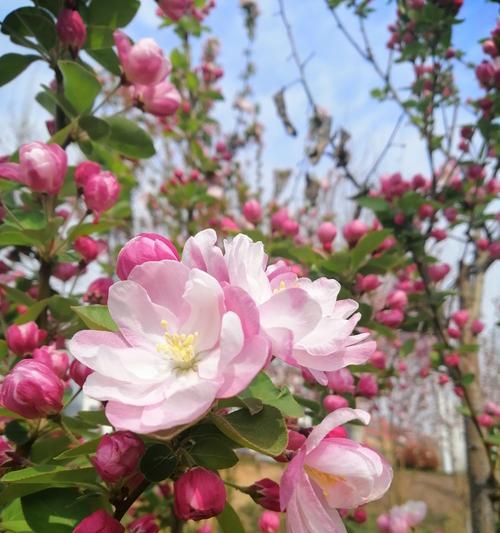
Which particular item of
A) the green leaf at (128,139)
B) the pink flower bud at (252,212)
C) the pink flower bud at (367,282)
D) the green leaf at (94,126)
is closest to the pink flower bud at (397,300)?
the pink flower bud at (367,282)

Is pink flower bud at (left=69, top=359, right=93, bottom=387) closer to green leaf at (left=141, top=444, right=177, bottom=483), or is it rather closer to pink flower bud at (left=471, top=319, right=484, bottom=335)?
green leaf at (left=141, top=444, right=177, bottom=483)

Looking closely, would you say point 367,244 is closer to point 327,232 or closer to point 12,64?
point 327,232

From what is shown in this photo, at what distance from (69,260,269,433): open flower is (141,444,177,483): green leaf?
3.0 inches

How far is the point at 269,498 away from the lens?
0.63 meters

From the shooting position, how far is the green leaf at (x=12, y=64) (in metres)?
1.13

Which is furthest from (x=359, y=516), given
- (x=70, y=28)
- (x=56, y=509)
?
(x=70, y=28)

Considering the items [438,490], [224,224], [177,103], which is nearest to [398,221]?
[224,224]

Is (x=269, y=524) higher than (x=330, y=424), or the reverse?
(x=330, y=424)

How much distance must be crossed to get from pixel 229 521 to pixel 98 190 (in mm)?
635

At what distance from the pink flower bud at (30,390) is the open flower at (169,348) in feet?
0.38

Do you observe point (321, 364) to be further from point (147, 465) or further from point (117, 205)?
point (117, 205)

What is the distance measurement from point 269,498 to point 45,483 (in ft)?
0.85

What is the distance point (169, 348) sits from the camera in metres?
0.59

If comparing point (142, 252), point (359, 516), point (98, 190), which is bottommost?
point (359, 516)
